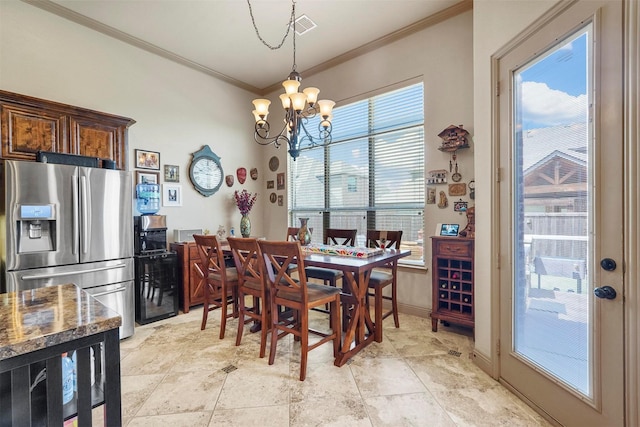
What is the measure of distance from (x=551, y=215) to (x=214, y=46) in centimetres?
409

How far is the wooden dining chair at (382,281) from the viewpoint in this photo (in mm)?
2760

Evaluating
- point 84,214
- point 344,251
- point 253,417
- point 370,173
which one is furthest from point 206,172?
point 253,417

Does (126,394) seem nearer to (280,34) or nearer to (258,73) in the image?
(280,34)

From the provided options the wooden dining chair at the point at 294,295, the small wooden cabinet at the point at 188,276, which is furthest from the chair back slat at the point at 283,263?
the small wooden cabinet at the point at 188,276

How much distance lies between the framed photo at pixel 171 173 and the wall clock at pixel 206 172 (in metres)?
0.18

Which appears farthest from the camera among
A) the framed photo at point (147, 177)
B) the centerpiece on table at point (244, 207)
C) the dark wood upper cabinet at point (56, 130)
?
the centerpiece on table at point (244, 207)

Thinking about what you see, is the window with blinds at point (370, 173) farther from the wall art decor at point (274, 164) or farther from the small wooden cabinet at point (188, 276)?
the small wooden cabinet at point (188, 276)

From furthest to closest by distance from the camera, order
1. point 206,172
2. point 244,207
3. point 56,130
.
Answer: point 244,207, point 206,172, point 56,130

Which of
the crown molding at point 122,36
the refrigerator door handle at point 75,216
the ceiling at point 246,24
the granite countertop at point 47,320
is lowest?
the granite countertop at point 47,320

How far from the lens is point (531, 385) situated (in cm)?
182

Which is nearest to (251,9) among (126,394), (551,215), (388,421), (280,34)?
(280,34)

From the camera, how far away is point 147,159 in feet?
12.1

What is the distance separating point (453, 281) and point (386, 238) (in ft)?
2.65

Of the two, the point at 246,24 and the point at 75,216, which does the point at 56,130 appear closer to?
the point at 75,216
